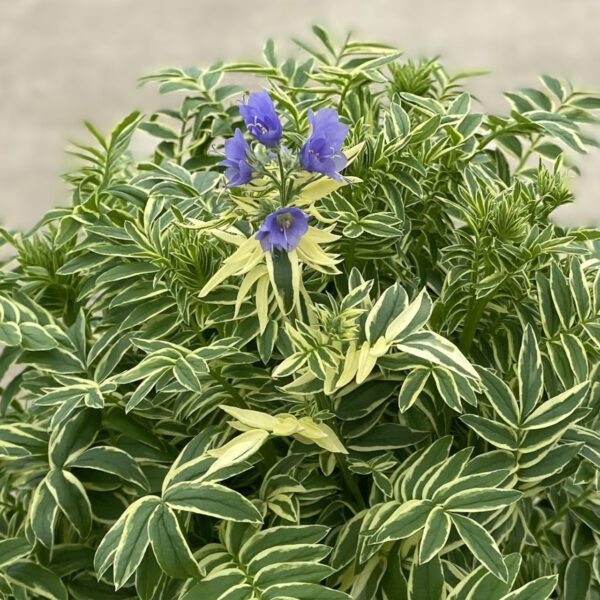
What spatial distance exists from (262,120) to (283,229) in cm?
8

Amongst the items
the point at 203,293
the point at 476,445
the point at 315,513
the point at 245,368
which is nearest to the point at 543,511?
the point at 476,445

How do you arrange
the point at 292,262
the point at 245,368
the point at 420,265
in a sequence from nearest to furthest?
1. the point at 292,262
2. the point at 245,368
3. the point at 420,265

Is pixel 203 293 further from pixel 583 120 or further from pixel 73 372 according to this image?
pixel 583 120

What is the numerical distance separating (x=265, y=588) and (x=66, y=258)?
1.47ft

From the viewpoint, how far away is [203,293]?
27.3 inches

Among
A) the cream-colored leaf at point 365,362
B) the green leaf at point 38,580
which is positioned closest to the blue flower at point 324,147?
the cream-colored leaf at point 365,362

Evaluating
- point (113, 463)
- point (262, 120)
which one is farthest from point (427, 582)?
point (262, 120)

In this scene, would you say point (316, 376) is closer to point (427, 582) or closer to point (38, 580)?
point (427, 582)

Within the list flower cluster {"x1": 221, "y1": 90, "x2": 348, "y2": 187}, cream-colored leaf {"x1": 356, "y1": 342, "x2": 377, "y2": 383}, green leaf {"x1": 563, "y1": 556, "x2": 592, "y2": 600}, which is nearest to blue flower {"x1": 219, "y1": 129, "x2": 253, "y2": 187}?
flower cluster {"x1": 221, "y1": 90, "x2": 348, "y2": 187}

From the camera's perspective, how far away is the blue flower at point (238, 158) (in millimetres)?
655

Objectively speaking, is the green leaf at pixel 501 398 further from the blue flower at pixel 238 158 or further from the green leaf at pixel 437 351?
the blue flower at pixel 238 158

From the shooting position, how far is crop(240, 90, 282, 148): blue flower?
0.64 metres

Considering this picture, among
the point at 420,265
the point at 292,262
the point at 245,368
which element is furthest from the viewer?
the point at 420,265

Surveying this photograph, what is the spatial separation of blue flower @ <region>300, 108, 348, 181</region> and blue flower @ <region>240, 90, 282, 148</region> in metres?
0.02
